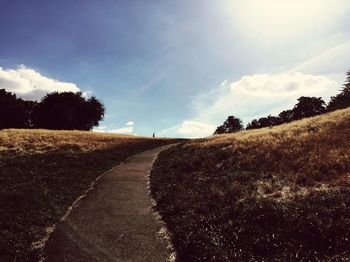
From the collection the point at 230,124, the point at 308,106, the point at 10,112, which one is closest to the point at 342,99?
the point at 308,106

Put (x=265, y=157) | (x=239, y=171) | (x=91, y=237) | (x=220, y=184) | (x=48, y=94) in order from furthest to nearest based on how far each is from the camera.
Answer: (x=48, y=94)
(x=265, y=157)
(x=239, y=171)
(x=220, y=184)
(x=91, y=237)

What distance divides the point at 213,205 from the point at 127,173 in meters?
10.4

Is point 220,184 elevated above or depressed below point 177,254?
above

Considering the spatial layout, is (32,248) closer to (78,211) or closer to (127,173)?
(78,211)

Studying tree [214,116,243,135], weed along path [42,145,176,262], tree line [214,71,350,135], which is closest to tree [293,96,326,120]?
tree line [214,71,350,135]

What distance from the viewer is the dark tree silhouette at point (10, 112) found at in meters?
92.2

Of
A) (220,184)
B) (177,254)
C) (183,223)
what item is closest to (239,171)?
(220,184)

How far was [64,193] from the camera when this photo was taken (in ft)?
60.7

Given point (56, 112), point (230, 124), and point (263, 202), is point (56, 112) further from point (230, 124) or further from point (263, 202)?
point (263, 202)

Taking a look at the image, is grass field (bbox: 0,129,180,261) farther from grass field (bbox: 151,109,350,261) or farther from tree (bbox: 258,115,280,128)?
tree (bbox: 258,115,280,128)

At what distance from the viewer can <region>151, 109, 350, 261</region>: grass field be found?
10.9 m

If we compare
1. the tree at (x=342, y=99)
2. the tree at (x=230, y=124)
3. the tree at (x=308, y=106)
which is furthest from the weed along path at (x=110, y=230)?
the tree at (x=230, y=124)

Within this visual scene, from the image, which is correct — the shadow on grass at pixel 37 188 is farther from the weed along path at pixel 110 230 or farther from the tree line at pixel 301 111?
the tree line at pixel 301 111

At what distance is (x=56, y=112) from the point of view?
3772 inches
